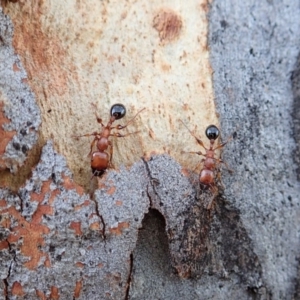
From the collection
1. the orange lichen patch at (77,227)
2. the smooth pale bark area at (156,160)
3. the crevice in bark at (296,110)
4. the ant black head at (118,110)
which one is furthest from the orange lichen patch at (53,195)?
the crevice in bark at (296,110)

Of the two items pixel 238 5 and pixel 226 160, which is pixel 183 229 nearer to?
pixel 226 160

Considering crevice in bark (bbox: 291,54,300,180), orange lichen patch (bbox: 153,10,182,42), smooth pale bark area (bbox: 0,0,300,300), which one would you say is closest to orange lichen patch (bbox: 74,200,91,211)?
smooth pale bark area (bbox: 0,0,300,300)

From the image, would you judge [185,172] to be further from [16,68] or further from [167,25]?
[16,68]

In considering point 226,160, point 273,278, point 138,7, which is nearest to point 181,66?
point 138,7

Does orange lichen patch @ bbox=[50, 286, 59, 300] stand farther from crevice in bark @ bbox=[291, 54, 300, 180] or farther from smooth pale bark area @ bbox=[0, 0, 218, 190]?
crevice in bark @ bbox=[291, 54, 300, 180]

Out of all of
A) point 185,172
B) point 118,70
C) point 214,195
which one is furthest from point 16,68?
point 214,195

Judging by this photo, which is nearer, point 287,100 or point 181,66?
point 181,66
